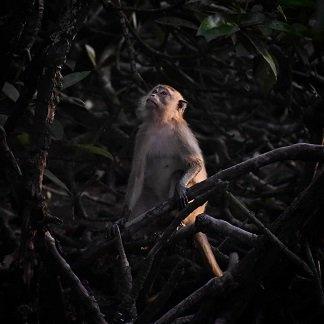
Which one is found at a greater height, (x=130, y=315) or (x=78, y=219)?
(x=130, y=315)

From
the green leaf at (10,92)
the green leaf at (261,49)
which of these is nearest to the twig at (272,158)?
the green leaf at (261,49)

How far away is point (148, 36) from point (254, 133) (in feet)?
5.38

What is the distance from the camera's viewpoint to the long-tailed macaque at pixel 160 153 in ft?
17.3

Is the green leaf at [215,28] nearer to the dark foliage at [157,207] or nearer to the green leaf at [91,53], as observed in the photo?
the dark foliage at [157,207]

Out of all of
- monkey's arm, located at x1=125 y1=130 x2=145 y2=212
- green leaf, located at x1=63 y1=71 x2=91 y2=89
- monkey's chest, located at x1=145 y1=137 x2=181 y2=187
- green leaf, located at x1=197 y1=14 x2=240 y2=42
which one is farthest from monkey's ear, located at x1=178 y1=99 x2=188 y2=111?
green leaf, located at x1=197 y1=14 x2=240 y2=42

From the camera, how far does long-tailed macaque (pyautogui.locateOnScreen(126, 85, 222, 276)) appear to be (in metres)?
5.28

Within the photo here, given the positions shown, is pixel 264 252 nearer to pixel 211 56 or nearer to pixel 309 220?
pixel 309 220

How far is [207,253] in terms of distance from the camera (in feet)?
13.7

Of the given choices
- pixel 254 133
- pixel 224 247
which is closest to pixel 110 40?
pixel 254 133

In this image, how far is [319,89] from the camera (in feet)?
17.0

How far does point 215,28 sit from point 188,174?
1.63 m

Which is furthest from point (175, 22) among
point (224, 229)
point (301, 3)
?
point (224, 229)

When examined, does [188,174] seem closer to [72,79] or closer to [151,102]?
[151,102]

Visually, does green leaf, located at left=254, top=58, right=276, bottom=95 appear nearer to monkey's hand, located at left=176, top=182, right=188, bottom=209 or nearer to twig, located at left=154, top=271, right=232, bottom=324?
monkey's hand, located at left=176, top=182, right=188, bottom=209
